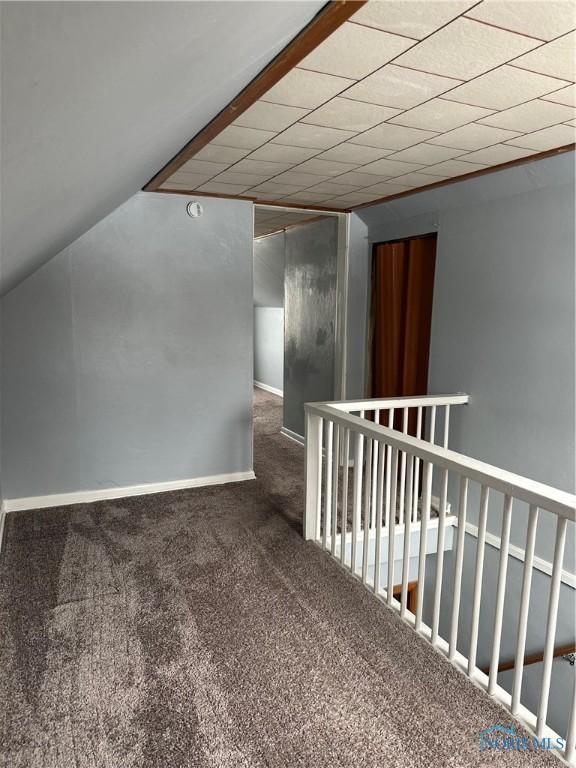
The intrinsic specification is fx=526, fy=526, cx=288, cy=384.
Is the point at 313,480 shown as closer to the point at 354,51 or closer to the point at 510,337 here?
the point at 510,337

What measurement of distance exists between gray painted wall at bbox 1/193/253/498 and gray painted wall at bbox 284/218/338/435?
99cm

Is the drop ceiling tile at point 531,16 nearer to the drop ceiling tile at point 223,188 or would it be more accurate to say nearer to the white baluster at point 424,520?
the white baluster at point 424,520

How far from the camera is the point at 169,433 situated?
3924 millimetres

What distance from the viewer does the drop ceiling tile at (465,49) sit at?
1513 millimetres

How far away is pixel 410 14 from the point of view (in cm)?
142

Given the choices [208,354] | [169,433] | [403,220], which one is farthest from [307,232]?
[169,433]

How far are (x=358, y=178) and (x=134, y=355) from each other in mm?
1937

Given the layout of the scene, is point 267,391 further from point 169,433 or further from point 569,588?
point 569,588

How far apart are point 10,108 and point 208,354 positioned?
327 centimetres

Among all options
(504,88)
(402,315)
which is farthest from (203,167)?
(402,315)

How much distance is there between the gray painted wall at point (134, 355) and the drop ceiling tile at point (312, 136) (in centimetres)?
145

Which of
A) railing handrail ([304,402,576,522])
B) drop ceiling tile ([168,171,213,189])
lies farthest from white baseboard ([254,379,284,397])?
railing handrail ([304,402,576,522])

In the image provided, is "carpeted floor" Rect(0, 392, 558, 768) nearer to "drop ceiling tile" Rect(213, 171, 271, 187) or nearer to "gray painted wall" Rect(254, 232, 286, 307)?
"drop ceiling tile" Rect(213, 171, 271, 187)

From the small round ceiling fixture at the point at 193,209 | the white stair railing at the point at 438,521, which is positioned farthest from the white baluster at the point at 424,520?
the small round ceiling fixture at the point at 193,209
